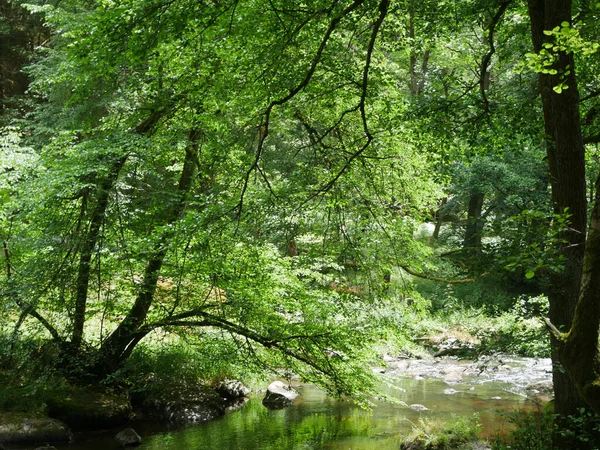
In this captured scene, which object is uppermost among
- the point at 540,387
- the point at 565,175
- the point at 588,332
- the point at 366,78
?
the point at 366,78

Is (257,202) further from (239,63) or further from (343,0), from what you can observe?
(343,0)

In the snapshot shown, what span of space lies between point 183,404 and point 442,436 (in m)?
4.98

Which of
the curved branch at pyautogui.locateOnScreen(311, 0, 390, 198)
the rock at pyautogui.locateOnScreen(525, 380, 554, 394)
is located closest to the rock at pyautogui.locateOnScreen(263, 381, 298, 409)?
the rock at pyautogui.locateOnScreen(525, 380, 554, 394)

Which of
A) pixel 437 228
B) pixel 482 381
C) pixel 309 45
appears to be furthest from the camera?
pixel 437 228

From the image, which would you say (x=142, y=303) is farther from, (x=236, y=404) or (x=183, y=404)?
(x=236, y=404)

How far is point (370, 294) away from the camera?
23.4 feet

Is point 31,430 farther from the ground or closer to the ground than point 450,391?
closer to the ground

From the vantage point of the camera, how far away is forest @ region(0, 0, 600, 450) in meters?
5.47

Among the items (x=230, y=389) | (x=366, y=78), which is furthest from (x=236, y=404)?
(x=366, y=78)

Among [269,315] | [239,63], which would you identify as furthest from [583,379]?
[269,315]

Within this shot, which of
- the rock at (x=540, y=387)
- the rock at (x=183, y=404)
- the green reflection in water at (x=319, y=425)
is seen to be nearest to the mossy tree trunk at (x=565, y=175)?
the green reflection in water at (x=319, y=425)

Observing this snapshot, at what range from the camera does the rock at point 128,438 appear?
28.4 ft

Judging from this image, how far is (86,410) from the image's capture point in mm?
9539

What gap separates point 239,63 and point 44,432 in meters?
6.44
